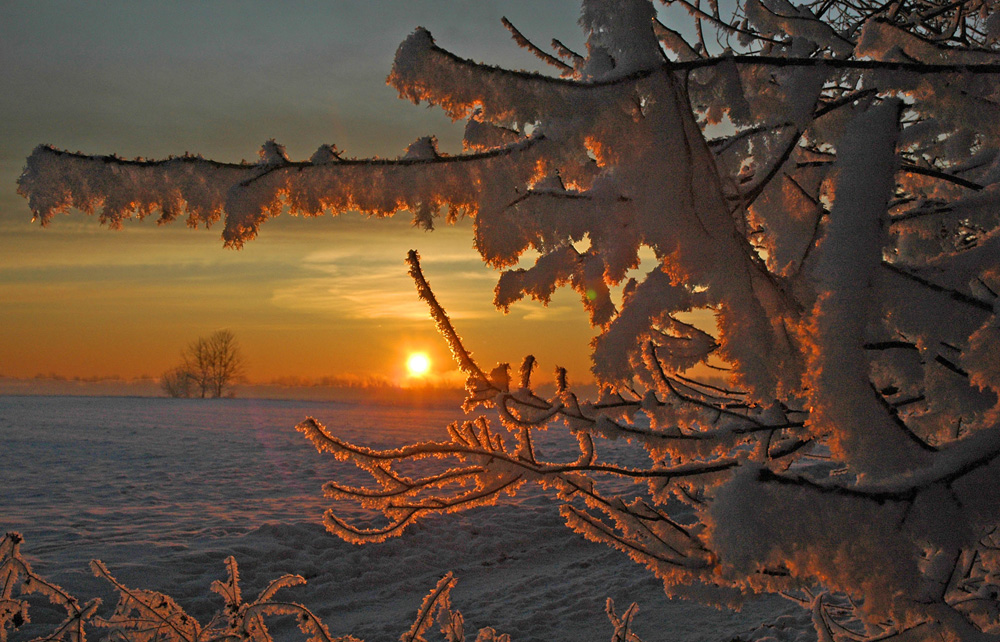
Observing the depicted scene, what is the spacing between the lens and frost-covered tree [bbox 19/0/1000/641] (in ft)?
3.59

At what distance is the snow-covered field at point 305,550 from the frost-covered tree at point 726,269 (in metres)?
4.28

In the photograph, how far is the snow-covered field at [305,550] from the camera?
5949 millimetres

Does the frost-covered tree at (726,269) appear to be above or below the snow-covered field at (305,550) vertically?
above

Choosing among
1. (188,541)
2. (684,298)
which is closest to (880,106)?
(684,298)

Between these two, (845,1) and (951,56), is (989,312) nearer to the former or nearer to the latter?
(951,56)

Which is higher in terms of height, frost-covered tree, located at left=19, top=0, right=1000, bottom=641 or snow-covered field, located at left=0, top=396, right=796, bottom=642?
frost-covered tree, located at left=19, top=0, right=1000, bottom=641

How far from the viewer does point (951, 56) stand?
7.88 feet

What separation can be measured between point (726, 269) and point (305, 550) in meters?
7.86

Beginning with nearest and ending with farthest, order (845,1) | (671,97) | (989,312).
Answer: (671,97) < (989,312) < (845,1)

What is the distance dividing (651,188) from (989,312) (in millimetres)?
906

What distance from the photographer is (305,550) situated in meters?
7.82

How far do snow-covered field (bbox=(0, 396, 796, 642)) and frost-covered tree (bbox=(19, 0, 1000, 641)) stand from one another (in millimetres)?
4278

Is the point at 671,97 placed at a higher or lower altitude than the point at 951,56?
lower

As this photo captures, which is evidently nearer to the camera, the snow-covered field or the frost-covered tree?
the frost-covered tree
